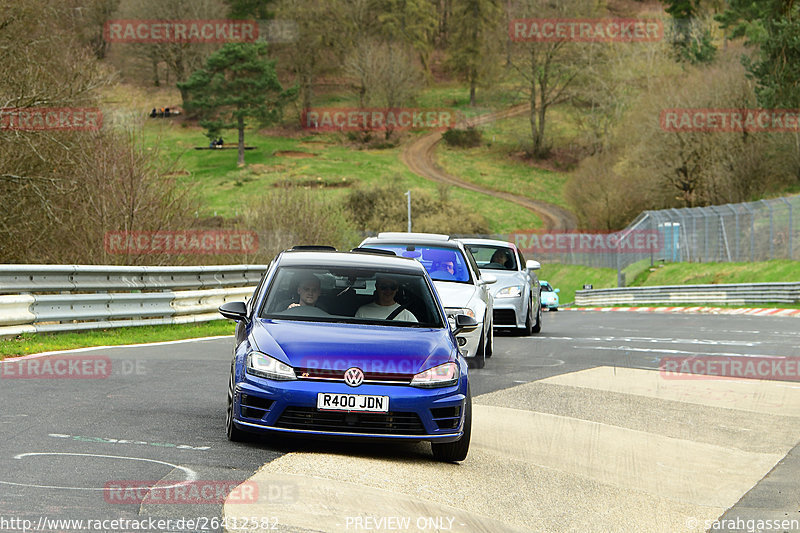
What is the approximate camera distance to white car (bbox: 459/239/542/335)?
20.0 m

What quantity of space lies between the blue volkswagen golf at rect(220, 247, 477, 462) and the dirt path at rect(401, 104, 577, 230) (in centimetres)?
8413

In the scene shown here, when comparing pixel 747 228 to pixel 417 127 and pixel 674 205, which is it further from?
pixel 417 127

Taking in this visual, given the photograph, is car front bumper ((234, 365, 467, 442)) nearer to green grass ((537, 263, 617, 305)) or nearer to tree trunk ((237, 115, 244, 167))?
green grass ((537, 263, 617, 305))

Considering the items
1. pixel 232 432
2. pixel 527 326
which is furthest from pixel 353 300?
pixel 527 326

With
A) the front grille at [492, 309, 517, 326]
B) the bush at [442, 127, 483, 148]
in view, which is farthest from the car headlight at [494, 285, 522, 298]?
the bush at [442, 127, 483, 148]

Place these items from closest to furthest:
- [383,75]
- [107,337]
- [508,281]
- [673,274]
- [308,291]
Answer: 1. [308,291]
2. [107,337]
3. [508,281]
4. [673,274]
5. [383,75]

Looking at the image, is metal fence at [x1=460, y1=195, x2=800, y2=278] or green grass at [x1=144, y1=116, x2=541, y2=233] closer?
metal fence at [x1=460, y1=195, x2=800, y2=278]

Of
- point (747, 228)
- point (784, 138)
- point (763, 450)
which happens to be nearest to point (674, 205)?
point (784, 138)

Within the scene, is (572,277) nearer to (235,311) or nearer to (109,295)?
(109,295)

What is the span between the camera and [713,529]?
683cm

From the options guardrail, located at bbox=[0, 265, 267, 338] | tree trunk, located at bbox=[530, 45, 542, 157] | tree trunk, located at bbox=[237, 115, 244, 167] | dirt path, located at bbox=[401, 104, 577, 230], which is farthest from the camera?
tree trunk, located at bbox=[530, 45, 542, 157]

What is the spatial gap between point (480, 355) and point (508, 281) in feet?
17.9

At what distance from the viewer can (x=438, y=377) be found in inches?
301

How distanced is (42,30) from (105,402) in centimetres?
2262
